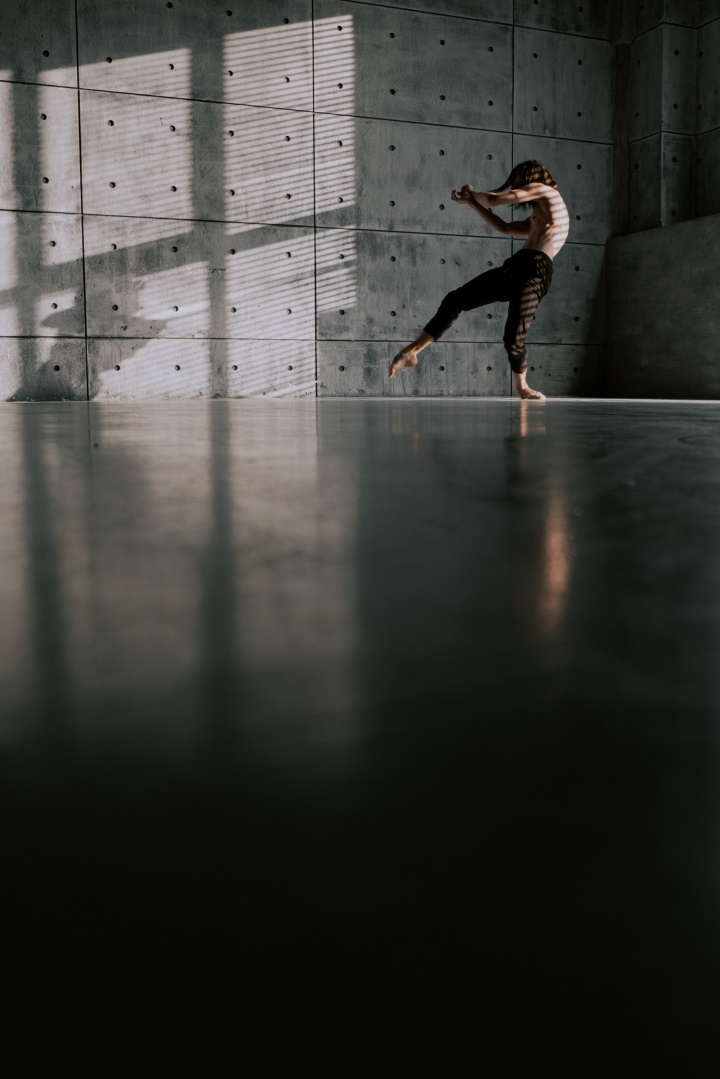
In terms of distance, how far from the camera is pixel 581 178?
422 inches

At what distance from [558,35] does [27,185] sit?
20.1ft

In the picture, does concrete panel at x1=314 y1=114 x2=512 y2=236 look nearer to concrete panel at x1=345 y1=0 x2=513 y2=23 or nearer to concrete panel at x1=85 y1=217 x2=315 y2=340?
concrete panel at x1=85 y1=217 x2=315 y2=340

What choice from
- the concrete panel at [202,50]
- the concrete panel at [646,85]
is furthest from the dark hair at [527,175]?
the concrete panel at [646,85]

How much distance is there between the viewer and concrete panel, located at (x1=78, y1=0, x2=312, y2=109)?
8.77m

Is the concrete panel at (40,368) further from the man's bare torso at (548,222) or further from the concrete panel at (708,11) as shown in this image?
the concrete panel at (708,11)

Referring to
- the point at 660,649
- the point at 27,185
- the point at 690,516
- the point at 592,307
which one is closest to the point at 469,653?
the point at 660,649

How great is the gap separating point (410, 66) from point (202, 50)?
225 centimetres

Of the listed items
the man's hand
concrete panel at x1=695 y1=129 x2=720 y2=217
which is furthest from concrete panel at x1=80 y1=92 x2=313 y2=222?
concrete panel at x1=695 y1=129 x2=720 y2=217

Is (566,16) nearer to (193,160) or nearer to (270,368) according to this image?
(193,160)

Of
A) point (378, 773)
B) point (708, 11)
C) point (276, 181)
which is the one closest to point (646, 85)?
point (708, 11)

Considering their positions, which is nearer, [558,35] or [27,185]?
[27,185]

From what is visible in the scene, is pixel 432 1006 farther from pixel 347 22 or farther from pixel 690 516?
pixel 347 22

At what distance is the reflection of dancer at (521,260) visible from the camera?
6.15 metres

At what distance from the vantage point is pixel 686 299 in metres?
9.98
